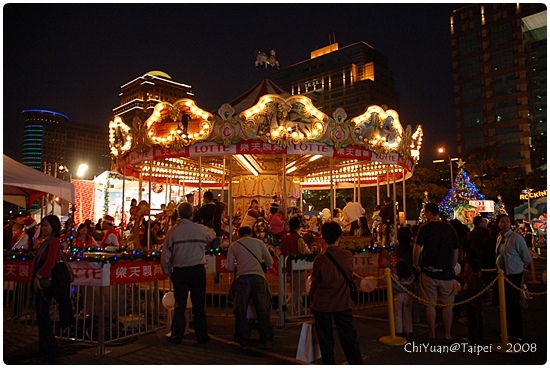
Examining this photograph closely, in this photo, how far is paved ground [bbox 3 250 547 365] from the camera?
5562mm

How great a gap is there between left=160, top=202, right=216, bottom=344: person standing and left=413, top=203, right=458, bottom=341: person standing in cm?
300

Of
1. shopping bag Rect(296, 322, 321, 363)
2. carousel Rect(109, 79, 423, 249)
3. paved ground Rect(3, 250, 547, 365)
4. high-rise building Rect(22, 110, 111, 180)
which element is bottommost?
paved ground Rect(3, 250, 547, 365)

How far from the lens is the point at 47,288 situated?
538 cm

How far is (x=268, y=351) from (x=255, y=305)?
2.09ft

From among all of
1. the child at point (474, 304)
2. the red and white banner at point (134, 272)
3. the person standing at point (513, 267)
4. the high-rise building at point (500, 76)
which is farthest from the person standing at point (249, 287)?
the high-rise building at point (500, 76)

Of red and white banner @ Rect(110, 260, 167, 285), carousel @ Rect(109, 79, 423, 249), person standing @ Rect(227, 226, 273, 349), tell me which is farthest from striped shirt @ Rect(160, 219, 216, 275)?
carousel @ Rect(109, 79, 423, 249)

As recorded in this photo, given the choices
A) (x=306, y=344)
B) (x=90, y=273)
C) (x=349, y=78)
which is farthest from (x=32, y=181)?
(x=349, y=78)

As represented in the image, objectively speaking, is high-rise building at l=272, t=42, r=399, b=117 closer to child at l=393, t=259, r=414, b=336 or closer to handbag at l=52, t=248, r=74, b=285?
child at l=393, t=259, r=414, b=336

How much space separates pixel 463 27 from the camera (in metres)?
81.2

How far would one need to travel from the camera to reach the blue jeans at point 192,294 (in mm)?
6098

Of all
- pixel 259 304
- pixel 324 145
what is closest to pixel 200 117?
pixel 324 145

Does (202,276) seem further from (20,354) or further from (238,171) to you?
(238,171)

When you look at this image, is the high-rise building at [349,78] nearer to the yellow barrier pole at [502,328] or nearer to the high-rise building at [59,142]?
the high-rise building at [59,142]

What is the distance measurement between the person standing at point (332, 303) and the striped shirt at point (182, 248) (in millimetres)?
2006
